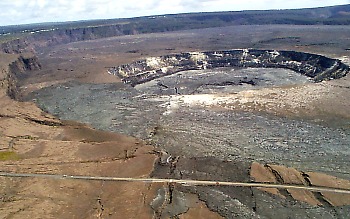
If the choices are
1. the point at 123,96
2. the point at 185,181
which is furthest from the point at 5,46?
the point at 185,181

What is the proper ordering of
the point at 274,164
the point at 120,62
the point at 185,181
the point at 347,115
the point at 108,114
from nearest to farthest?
the point at 185,181 → the point at 274,164 → the point at 347,115 → the point at 108,114 → the point at 120,62

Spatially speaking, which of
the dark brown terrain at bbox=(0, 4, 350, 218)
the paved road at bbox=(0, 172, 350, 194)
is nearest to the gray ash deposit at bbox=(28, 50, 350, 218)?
the dark brown terrain at bbox=(0, 4, 350, 218)

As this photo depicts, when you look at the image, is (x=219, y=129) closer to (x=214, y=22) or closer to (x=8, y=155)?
(x=8, y=155)

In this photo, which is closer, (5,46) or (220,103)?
(220,103)

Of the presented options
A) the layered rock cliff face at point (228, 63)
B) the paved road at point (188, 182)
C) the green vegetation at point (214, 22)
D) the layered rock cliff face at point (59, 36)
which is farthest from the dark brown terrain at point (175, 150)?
the green vegetation at point (214, 22)

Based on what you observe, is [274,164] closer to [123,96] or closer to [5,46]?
[123,96]

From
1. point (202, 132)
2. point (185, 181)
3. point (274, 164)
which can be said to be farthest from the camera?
point (202, 132)

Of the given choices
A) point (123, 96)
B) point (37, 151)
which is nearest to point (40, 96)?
point (123, 96)

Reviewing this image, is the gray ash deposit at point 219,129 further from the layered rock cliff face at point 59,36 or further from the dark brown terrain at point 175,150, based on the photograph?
the layered rock cliff face at point 59,36

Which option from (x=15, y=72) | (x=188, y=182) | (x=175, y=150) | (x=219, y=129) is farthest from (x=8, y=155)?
(x=15, y=72)
